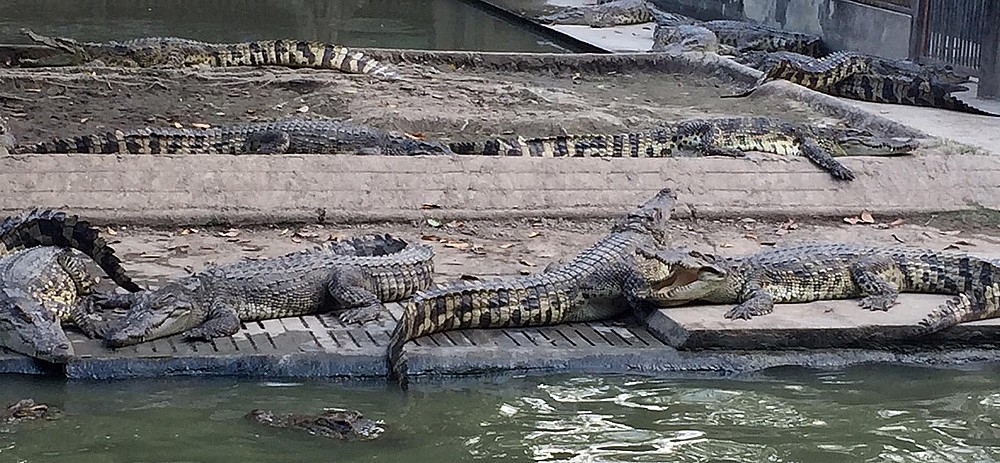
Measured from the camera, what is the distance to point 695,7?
20797mm

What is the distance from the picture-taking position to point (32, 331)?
5.04 metres

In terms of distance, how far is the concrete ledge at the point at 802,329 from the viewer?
5406mm

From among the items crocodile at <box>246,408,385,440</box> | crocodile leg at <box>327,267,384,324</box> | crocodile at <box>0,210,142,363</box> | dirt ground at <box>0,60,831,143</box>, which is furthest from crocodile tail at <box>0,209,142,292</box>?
dirt ground at <box>0,60,831,143</box>

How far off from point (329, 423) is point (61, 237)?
2.09 meters

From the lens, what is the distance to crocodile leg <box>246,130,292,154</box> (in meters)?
8.50

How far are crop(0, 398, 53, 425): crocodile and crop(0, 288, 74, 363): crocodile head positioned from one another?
12.9 inches

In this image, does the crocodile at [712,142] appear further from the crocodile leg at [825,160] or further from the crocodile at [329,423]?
the crocodile at [329,423]

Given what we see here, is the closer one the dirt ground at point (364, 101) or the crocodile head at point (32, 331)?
the crocodile head at point (32, 331)

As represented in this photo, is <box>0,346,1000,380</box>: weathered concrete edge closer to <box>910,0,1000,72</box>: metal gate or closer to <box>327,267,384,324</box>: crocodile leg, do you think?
<box>327,267,384,324</box>: crocodile leg

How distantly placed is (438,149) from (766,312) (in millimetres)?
3181

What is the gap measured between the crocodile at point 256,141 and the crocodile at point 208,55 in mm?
3650

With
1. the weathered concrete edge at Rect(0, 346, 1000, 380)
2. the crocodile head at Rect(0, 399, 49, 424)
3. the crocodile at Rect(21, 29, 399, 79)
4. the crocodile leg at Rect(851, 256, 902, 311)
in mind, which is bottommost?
the crocodile head at Rect(0, 399, 49, 424)

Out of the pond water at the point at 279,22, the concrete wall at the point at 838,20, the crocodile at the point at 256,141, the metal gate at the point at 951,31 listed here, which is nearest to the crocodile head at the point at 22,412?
the crocodile at the point at 256,141

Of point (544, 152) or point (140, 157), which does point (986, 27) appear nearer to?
point (544, 152)
